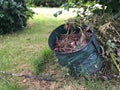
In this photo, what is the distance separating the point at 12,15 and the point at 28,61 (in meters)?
2.36

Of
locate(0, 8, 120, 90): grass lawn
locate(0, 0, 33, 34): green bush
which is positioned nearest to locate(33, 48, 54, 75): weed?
locate(0, 8, 120, 90): grass lawn

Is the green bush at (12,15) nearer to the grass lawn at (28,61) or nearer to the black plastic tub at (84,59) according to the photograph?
the grass lawn at (28,61)

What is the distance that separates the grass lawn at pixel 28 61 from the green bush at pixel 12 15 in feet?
0.70

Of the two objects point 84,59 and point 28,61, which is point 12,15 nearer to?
point 28,61

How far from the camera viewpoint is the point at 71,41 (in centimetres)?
445

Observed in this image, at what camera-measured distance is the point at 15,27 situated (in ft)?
24.4

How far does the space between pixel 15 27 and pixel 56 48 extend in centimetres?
326

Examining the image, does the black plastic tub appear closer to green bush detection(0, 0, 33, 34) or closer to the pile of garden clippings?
the pile of garden clippings

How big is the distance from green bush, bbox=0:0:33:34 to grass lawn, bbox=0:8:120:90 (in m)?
0.21

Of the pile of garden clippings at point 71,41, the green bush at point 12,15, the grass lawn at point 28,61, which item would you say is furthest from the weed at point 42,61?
the green bush at point 12,15

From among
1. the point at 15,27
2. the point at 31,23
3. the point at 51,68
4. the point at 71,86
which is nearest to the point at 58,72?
the point at 51,68

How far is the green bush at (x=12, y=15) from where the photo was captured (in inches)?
273

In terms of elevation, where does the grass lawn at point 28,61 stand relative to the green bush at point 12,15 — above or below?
below

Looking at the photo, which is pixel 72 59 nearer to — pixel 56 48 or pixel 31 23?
pixel 56 48
